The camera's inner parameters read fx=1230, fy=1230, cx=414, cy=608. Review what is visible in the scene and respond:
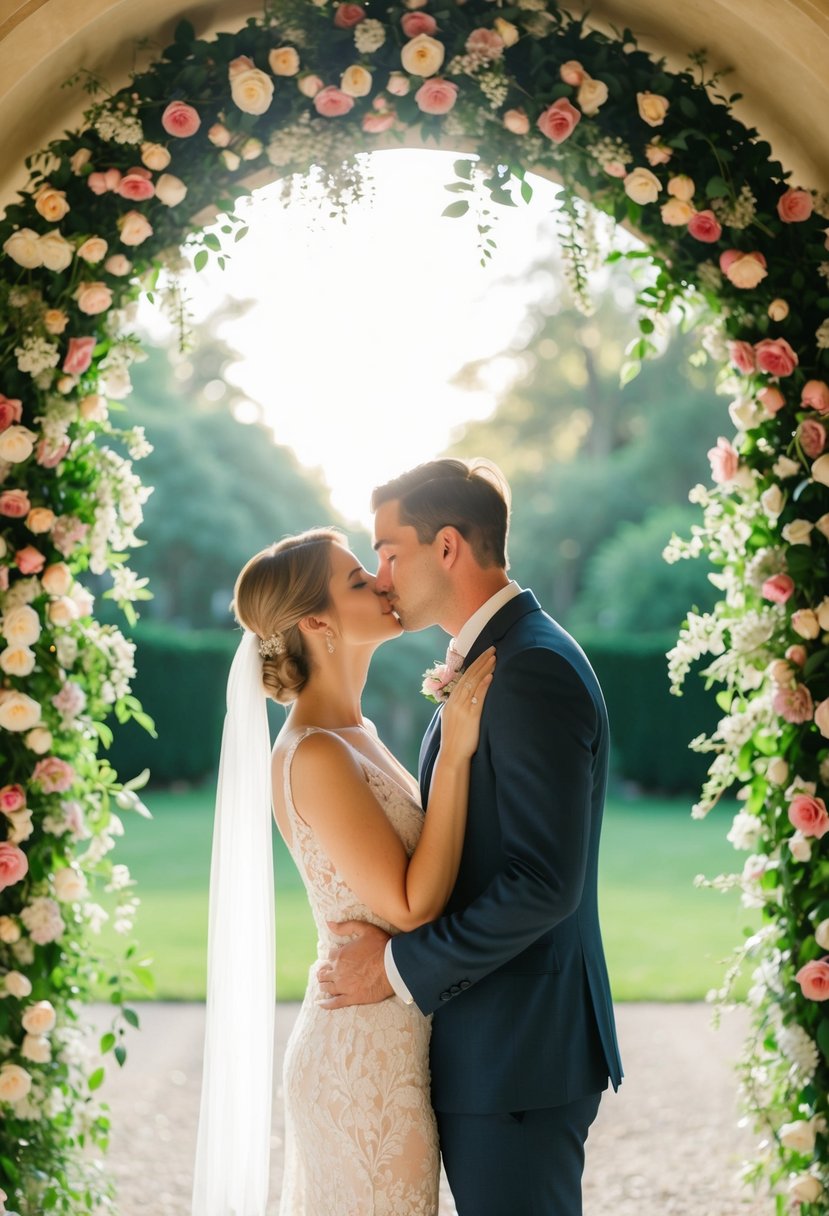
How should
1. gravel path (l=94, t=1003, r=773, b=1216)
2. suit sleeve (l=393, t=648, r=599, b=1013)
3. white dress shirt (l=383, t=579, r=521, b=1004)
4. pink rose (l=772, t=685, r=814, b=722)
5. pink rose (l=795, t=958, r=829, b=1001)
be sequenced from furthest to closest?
gravel path (l=94, t=1003, r=773, b=1216) < pink rose (l=772, t=685, r=814, b=722) < pink rose (l=795, t=958, r=829, b=1001) < white dress shirt (l=383, t=579, r=521, b=1004) < suit sleeve (l=393, t=648, r=599, b=1013)

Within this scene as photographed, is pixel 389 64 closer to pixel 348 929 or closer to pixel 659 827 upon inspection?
pixel 348 929

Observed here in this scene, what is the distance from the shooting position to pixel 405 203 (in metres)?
4.25

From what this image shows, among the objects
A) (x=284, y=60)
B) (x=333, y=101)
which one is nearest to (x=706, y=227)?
(x=333, y=101)

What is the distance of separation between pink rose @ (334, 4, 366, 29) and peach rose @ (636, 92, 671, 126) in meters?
0.84

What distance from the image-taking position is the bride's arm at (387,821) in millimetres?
2910

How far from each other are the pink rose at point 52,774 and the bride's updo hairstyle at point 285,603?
2.16ft

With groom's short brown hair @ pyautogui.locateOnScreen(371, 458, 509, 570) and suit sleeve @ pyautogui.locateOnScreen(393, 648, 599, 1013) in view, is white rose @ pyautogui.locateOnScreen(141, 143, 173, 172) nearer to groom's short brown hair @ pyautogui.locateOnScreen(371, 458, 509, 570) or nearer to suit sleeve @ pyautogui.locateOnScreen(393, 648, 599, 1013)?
groom's short brown hair @ pyautogui.locateOnScreen(371, 458, 509, 570)

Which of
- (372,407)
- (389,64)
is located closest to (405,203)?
(389,64)

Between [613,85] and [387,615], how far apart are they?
1642 mm

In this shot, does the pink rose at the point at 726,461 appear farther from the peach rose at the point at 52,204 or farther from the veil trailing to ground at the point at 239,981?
the peach rose at the point at 52,204

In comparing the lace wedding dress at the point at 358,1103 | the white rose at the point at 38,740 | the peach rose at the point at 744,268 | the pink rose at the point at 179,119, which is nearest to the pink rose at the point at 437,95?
the pink rose at the point at 179,119

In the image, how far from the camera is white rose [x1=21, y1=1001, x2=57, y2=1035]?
3.46m

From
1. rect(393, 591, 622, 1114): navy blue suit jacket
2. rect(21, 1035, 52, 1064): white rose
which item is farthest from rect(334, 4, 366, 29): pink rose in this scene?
rect(21, 1035, 52, 1064): white rose

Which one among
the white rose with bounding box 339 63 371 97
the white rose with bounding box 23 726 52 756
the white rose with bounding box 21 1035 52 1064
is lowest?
the white rose with bounding box 21 1035 52 1064
